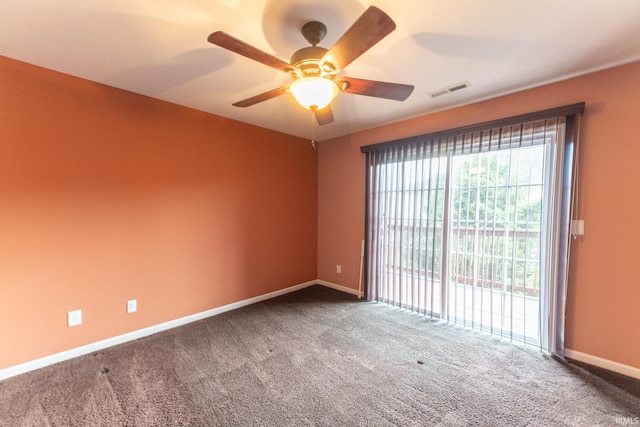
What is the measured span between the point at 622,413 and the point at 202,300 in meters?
3.62

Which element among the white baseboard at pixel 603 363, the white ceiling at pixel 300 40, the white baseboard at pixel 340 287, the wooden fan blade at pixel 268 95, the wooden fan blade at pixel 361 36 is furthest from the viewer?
the white baseboard at pixel 340 287

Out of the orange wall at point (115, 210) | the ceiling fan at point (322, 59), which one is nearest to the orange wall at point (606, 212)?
the ceiling fan at point (322, 59)

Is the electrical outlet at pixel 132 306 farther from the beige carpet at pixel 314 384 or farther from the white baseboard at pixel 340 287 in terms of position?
the white baseboard at pixel 340 287

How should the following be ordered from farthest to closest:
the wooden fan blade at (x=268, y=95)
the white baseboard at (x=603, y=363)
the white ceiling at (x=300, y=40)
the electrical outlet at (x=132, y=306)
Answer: the electrical outlet at (x=132, y=306) → the white baseboard at (x=603, y=363) → the wooden fan blade at (x=268, y=95) → the white ceiling at (x=300, y=40)

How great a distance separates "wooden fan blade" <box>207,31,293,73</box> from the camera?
4.21 feet

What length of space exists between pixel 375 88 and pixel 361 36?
538 millimetres

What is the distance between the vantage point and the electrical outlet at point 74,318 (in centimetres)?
232

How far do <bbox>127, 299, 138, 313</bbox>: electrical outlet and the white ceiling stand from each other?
2.07 meters

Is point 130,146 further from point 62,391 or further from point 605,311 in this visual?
point 605,311

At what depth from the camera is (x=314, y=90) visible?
5.23 ft

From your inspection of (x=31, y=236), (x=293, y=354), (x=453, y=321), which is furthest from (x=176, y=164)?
(x=453, y=321)

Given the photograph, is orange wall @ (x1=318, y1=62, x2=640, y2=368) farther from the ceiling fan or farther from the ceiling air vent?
the ceiling fan

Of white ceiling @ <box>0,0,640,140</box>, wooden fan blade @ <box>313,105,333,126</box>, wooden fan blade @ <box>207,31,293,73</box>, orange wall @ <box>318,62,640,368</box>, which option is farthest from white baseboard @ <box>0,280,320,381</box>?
orange wall @ <box>318,62,640,368</box>

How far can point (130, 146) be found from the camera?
8.61ft
